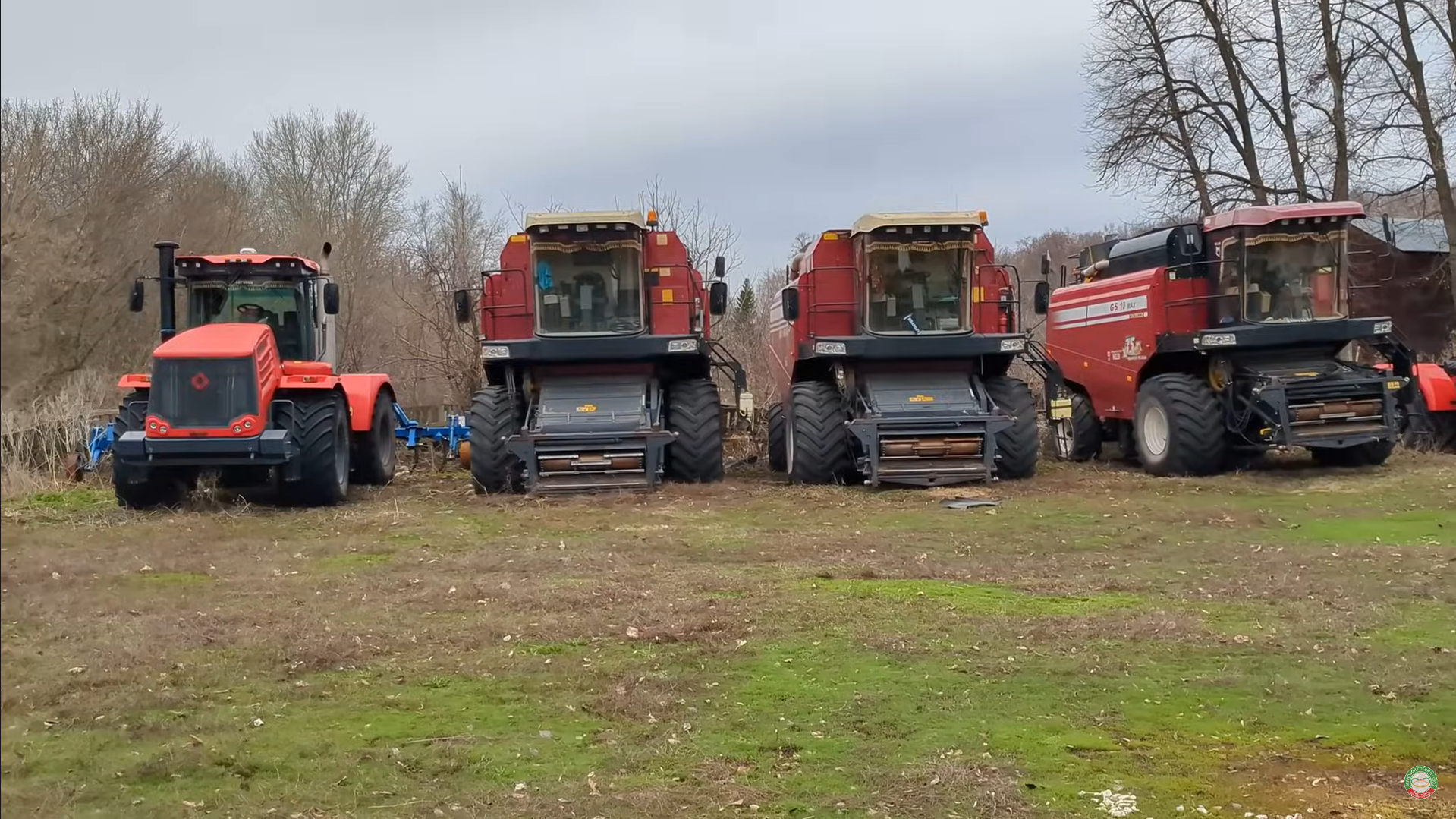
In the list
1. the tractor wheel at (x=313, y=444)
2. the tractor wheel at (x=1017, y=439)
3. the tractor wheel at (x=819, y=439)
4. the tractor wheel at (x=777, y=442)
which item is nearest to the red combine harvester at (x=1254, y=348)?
the tractor wheel at (x=1017, y=439)

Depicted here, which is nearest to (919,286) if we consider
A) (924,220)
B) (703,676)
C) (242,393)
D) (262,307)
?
(924,220)

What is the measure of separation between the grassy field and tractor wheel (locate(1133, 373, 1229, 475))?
4832 mm

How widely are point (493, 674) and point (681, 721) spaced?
1.14 meters

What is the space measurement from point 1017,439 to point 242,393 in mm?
8341

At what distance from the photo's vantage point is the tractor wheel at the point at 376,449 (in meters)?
14.6

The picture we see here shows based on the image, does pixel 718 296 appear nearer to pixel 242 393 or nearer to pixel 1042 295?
pixel 1042 295

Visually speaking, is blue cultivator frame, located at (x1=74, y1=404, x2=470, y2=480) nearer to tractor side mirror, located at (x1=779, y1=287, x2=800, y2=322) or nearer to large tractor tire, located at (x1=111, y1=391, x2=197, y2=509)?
tractor side mirror, located at (x1=779, y1=287, x2=800, y2=322)

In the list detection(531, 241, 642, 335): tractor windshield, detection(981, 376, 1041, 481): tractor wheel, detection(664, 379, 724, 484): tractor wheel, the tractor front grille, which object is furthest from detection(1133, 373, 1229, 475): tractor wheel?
the tractor front grille

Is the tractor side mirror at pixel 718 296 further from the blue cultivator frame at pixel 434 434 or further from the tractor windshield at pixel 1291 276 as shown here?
the tractor windshield at pixel 1291 276

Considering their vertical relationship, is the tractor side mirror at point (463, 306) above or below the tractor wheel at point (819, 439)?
above

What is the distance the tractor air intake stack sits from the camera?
1254 cm

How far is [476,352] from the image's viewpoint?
21219 mm

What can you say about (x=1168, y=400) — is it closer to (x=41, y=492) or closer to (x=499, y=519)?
(x=499, y=519)

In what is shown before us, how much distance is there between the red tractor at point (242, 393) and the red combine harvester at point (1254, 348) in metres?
8.76
